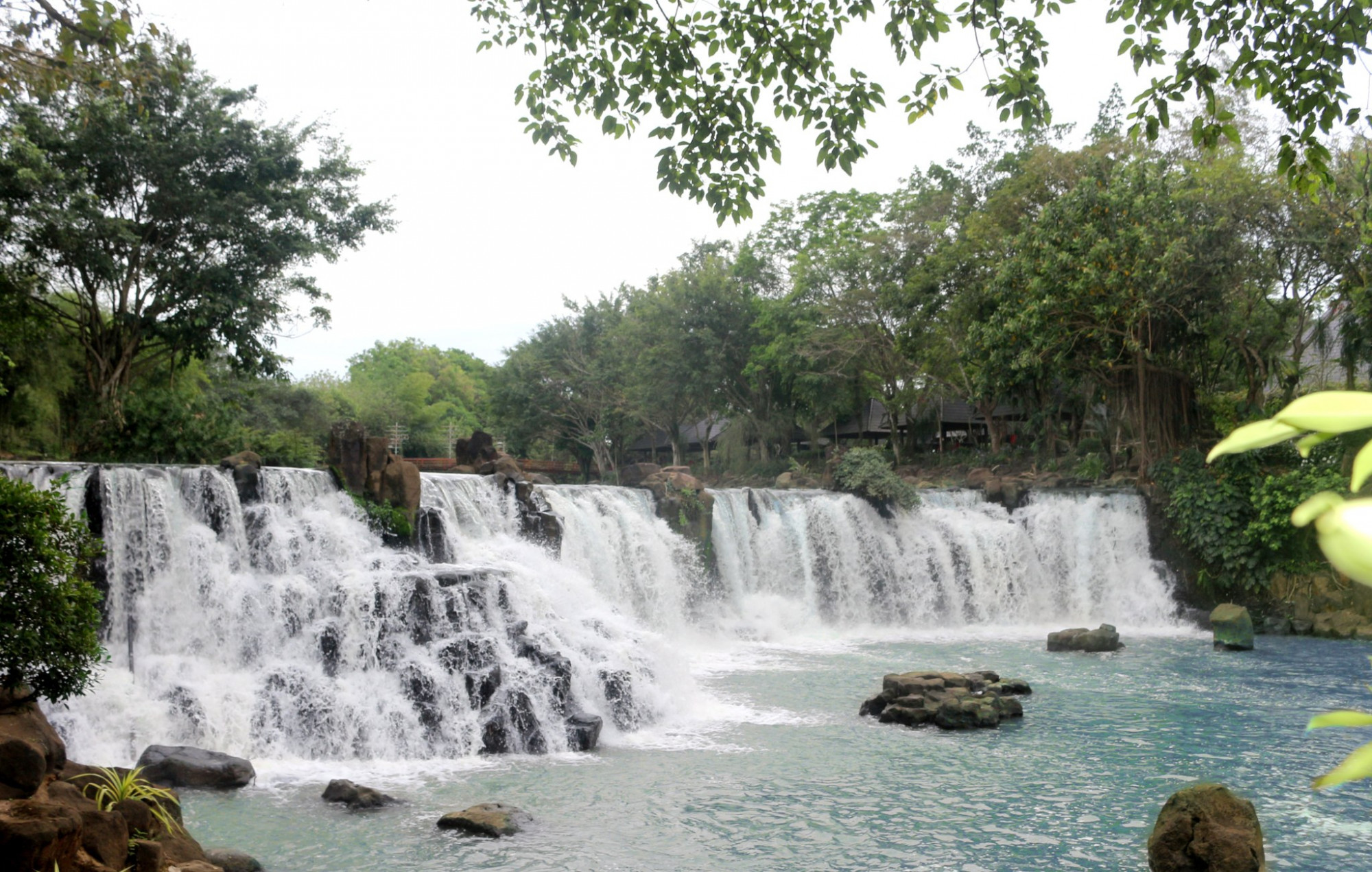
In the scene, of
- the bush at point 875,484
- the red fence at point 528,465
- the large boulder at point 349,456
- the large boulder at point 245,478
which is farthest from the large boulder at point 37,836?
the red fence at point 528,465

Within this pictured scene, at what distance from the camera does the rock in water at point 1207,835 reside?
5727 mm

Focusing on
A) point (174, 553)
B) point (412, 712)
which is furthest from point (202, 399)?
point (412, 712)

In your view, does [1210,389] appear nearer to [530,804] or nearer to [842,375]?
[842,375]

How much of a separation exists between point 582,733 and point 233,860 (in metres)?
3.98

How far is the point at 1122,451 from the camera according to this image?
24.0 meters

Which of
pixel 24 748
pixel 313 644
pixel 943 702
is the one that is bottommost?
pixel 943 702

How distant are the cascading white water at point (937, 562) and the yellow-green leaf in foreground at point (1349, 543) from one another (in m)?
17.3

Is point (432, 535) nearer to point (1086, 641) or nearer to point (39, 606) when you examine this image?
point (39, 606)

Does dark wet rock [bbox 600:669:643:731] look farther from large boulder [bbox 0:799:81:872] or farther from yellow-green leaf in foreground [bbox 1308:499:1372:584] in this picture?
yellow-green leaf in foreground [bbox 1308:499:1372:584]

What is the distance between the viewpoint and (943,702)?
10227mm

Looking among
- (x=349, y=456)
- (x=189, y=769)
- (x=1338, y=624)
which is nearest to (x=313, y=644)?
(x=189, y=769)

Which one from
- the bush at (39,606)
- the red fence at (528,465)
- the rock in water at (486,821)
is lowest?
the rock in water at (486,821)

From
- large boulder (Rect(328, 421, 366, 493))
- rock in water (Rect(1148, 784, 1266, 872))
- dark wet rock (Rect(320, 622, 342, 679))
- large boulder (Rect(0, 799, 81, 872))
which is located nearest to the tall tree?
large boulder (Rect(328, 421, 366, 493))

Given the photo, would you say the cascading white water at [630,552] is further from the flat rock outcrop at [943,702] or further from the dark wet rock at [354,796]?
the dark wet rock at [354,796]
